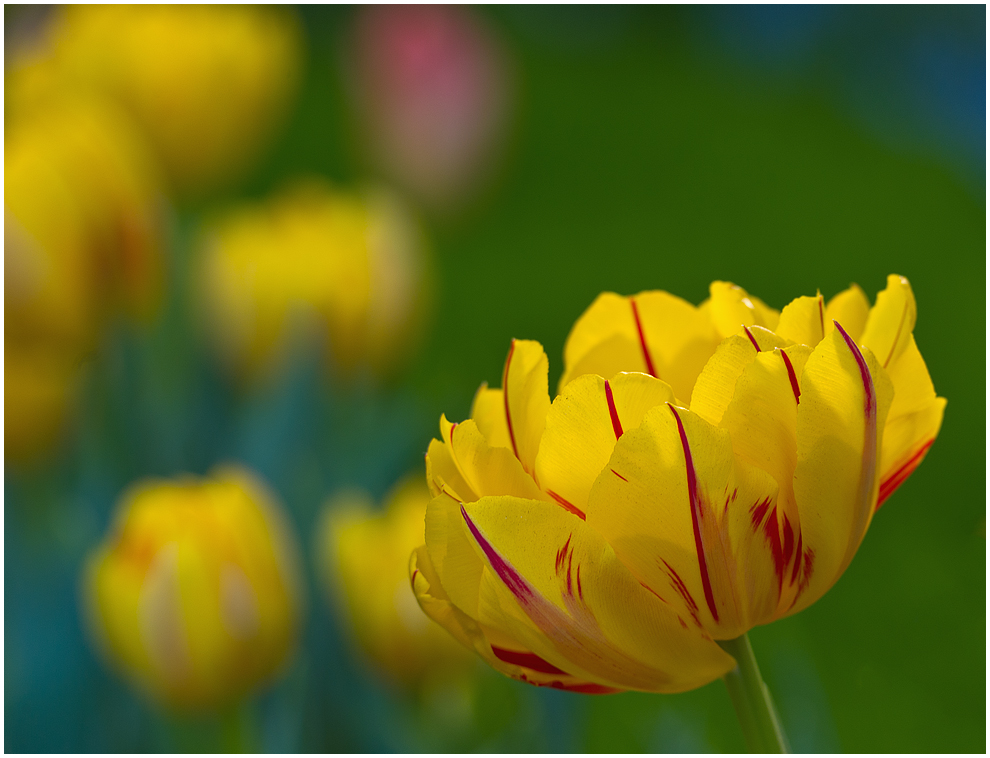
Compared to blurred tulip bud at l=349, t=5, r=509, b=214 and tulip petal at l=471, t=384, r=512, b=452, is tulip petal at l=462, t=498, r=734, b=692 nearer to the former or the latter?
tulip petal at l=471, t=384, r=512, b=452

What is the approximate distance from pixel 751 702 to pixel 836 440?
0.06 meters

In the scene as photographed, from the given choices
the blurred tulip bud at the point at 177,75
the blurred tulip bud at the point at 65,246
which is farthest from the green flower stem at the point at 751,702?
the blurred tulip bud at the point at 177,75

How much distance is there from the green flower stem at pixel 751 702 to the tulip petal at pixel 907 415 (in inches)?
1.7

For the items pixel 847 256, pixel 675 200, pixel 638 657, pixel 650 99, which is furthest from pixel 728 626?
pixel 650 99

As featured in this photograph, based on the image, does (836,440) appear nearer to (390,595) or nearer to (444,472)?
(444,472)

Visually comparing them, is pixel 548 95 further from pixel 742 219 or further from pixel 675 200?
pixel 742 219

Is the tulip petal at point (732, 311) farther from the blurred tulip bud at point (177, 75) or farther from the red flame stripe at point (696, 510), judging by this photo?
the blurred tulip bud at point (177, 75)

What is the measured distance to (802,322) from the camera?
0.21 metres

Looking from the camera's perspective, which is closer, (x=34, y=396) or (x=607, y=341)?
(x=607, y=341)

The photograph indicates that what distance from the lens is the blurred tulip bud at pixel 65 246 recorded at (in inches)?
23.7

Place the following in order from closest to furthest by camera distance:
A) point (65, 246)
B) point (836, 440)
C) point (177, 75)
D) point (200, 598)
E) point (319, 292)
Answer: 1. point (836, 440)
2. point (200, 598)
3. point (65, 246)
4. point (319, 292)
5. point (177, 75)

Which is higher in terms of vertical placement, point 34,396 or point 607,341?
point 607,341

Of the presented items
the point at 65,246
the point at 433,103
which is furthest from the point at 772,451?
the point at 433,103

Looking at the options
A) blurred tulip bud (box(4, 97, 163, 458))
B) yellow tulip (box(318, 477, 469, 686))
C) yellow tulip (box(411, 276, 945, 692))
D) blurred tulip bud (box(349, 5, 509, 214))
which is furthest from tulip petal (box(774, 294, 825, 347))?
blurred tulip bud (box(349, 5, 509, 214))
